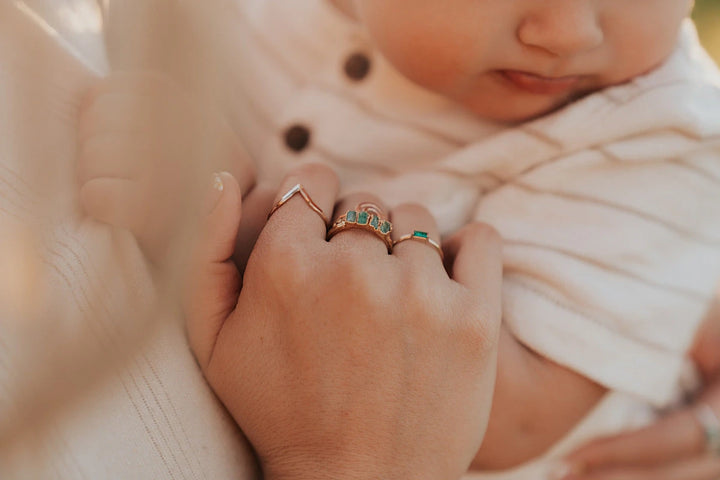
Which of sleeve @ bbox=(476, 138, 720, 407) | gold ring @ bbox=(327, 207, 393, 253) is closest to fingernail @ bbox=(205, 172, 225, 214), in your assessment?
gold ring @ bbox=(327, 207, 393, 253)

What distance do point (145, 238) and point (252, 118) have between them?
0.34 meters

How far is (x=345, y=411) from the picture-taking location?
1.43ft

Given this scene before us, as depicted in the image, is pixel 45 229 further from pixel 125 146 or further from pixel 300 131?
pixel 300 131

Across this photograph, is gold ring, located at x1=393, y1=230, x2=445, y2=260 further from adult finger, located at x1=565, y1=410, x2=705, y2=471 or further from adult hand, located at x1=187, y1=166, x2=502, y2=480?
adult finger, located at x1=565, y1=410, x2=705, y2=471

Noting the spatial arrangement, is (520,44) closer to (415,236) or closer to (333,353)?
(415,236)

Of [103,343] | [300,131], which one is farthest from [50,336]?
[300,131]

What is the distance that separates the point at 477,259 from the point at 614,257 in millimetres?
177

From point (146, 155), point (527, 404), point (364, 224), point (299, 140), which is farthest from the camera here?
point (299, 140)

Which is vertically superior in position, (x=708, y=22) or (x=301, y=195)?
(x=301, y=195)

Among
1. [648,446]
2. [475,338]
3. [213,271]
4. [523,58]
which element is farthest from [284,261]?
[648,446]

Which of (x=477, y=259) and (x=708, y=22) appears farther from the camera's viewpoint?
(x=708, y=22)

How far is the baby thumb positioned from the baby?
0.36 ft

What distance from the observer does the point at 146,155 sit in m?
0.40

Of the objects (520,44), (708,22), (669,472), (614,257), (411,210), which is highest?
(520,44)
